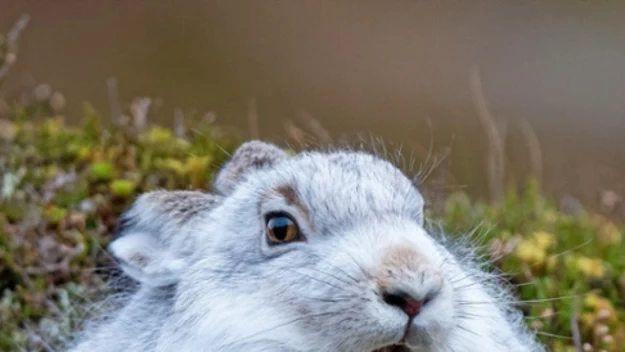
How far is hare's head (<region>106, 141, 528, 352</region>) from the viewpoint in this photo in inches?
161

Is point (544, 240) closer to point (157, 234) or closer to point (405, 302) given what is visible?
point (157, 234)

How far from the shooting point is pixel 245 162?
5.62 meters

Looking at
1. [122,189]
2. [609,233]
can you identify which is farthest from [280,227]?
[609,233]

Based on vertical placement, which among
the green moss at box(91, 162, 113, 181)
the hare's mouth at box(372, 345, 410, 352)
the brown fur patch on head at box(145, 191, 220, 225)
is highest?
the brown fur patch on head at box(145, 191, 220, 225)

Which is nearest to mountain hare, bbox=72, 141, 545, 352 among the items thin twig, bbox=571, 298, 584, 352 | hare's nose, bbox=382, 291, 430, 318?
hare's nose, bbox=382, 291, 430, 318

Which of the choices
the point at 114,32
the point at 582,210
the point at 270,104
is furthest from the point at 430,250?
the point at 114,32

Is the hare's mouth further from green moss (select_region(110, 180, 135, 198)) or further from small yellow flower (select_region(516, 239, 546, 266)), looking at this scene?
green moss (select_region(110, 180, 135, 198))

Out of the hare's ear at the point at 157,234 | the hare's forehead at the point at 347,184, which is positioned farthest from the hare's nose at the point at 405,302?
the hare's ear at the point at 157,234

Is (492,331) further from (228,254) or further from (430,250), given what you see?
(228,254)

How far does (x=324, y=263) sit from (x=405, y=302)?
0.42 metres

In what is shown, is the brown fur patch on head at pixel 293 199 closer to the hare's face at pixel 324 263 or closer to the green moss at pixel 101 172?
the hare's face at pixel 324 263

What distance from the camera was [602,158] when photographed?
521 inches

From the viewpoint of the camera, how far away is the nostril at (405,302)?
159 inches

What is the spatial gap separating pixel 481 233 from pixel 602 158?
271 inches
